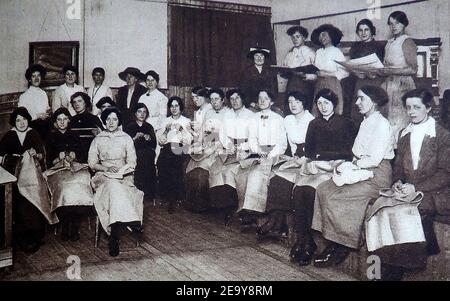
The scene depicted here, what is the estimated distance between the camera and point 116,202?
299 cm

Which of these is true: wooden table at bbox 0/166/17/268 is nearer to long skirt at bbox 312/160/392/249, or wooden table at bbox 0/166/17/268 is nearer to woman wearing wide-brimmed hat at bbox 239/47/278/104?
long skirt at bbox 312/160/392/249

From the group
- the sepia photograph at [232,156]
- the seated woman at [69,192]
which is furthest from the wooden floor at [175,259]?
the seated woman at [69,192]

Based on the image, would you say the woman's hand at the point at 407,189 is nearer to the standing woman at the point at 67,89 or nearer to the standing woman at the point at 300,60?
the standing woman at the point at 300,60

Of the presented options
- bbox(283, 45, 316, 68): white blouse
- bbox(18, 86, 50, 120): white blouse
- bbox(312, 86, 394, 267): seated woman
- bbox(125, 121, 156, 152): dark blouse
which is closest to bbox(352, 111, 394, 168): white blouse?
bbox(312, 86, 394, 267): seated woman

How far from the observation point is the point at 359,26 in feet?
11.1

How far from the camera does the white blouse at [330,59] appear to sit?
3.66 metres

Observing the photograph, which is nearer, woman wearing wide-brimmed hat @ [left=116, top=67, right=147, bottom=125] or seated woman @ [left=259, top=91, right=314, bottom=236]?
seated woman @ [left=259, top=91, right=314, bottom=236]

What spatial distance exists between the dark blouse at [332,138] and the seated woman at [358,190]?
6.4 inches

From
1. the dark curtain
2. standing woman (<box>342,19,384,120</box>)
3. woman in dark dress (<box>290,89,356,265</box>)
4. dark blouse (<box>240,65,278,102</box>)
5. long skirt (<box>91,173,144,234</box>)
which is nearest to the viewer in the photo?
woman in dark dress (<box>290,89,356,265</box>)

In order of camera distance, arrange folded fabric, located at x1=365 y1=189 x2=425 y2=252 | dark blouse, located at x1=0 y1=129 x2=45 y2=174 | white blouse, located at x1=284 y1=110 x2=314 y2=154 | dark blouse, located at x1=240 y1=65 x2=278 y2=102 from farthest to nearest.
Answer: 1. dark blouse, located at x1=240 y1=65 x2=278 y2=102
2. white blouse, located at x1=284 y1=110 x2=314 y2=154
3. dark blouse, located at x1=0 y1=129 x2=45 y2=174
4. folded fabric, located at x1=365 y1=189 x2=425 y2=252

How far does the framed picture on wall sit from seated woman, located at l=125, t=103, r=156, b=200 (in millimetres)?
744

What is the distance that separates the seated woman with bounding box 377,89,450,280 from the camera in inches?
96.0
